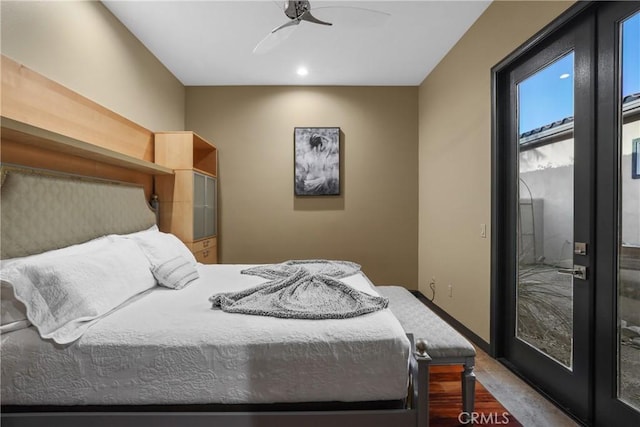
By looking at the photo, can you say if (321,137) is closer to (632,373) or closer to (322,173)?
(322,173)

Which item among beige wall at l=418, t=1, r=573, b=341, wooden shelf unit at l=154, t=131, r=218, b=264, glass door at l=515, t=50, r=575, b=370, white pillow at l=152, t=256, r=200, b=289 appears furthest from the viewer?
wooden shelf unit at l=154, t=131, r=218, b=264

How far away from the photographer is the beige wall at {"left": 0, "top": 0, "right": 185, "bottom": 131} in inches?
68.4

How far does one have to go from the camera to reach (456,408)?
1827mm

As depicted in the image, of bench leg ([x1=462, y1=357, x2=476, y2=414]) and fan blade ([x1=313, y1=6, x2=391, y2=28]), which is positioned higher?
fan blade ([x1=313, y1=6, x2=391, y2=28])

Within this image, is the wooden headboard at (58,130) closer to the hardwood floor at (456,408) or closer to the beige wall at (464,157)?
the hardwood floor at (456,408)

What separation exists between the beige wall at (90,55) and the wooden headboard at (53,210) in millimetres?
672

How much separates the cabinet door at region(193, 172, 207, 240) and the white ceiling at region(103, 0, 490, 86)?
1.27 metres

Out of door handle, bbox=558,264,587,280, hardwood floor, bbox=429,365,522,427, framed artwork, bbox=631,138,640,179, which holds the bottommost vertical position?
hardwood floor, bbox=429,365,522,427

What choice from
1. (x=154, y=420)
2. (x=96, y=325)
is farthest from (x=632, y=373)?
(x=96, y=325)

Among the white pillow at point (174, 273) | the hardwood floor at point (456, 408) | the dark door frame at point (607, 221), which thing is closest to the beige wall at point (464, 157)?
the dark door frame at point (607, 221)

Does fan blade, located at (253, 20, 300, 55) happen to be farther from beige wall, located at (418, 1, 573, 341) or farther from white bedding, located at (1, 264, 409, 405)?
white bedding, located at (1, 264, 409, 405)

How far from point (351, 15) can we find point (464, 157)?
166 centimetres

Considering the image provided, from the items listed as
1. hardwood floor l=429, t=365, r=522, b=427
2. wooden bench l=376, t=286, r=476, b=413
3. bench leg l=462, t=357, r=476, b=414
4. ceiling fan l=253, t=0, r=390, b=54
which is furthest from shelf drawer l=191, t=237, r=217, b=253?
bench leg l=462, t=357, r=476, b=414

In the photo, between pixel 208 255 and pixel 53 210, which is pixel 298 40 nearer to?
pixel 53 210
